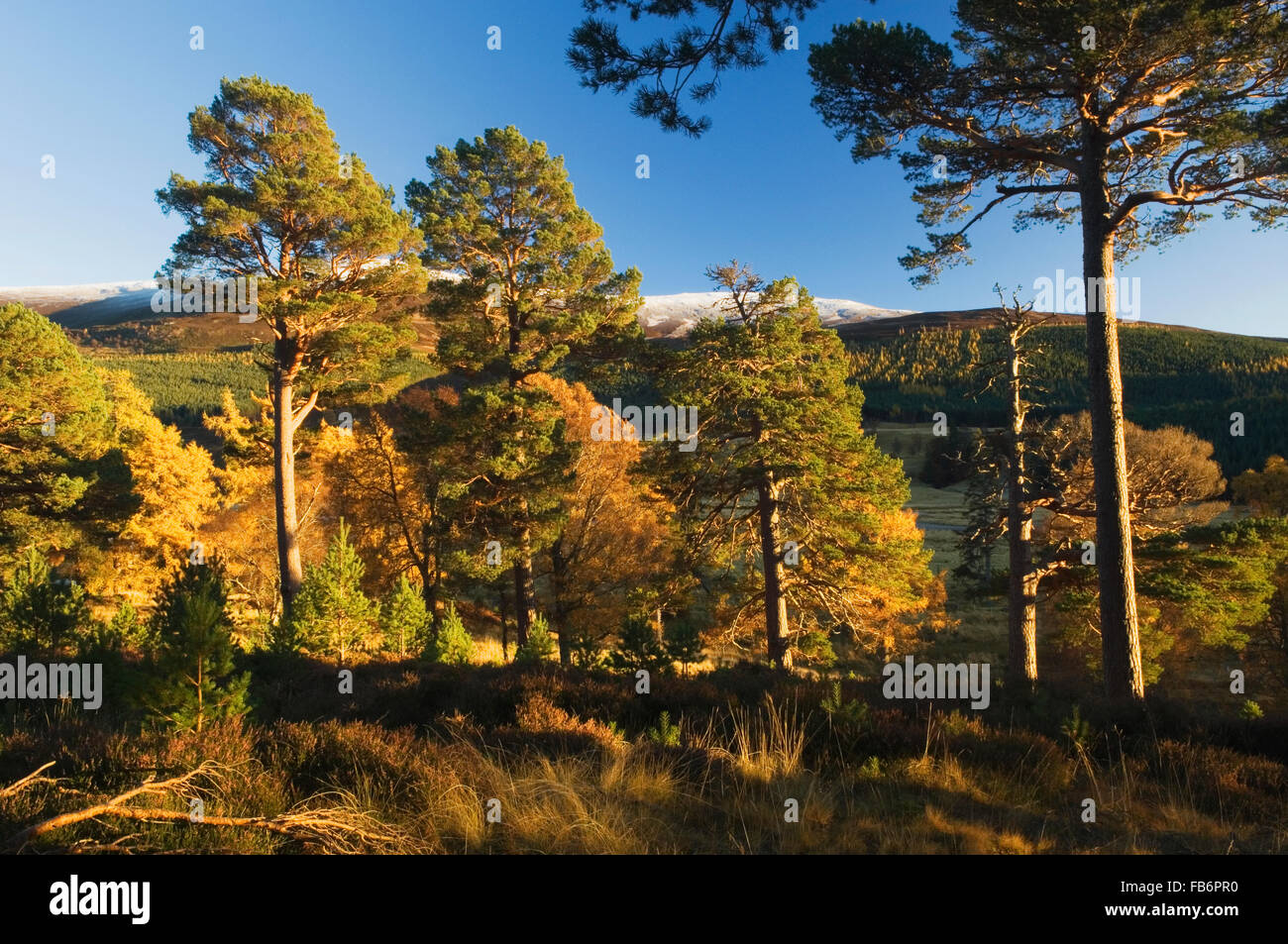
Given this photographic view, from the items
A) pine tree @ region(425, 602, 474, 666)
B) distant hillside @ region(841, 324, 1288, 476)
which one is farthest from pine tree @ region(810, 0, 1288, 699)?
distant hillside @ region(841, 324, 1288, 476)

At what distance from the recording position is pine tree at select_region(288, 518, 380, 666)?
39.7 feet

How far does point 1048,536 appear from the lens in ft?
62.1

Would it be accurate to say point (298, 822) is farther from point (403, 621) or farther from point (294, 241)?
point (294, 241)

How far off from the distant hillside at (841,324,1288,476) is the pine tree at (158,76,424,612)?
308ft

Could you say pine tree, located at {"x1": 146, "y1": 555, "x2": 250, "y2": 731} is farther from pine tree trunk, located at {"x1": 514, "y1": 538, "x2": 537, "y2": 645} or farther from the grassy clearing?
pine tree trunk, located at {"x1": 514, "y1": 538, "x2": 537, "y2": 645}

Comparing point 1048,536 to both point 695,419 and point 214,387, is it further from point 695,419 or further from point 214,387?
point 214,387

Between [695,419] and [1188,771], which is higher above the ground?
[695,419]

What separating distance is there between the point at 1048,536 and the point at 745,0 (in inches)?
737

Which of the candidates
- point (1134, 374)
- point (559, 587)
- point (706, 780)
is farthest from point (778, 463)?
point (1134, 374)

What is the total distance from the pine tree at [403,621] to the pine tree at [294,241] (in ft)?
13.2

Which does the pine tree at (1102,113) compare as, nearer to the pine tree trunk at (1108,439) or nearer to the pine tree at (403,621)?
the pine tree trunk at (1108,439)

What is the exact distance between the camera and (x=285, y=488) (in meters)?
17.0

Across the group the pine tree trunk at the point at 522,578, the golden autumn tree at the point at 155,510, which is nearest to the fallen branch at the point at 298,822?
the pine tree trunk at the point at 522,578
